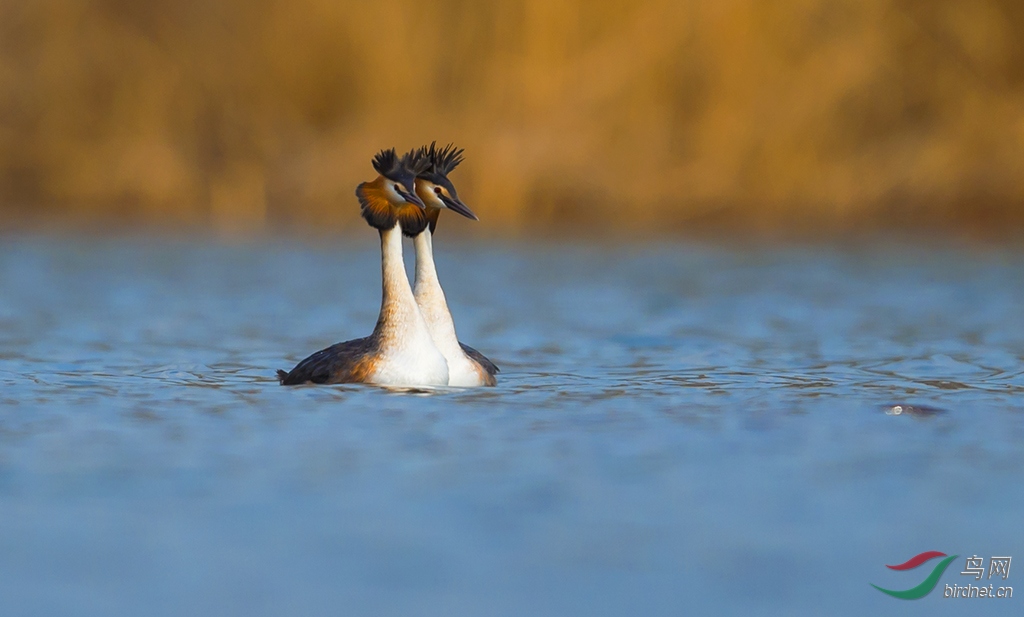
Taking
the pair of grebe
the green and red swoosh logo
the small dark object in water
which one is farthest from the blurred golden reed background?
the green and red swoosh logo

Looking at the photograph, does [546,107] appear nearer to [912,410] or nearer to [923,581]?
[912,410]

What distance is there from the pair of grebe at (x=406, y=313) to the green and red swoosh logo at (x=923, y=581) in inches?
159

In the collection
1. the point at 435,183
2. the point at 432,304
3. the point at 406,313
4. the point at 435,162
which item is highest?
the point at 435,162

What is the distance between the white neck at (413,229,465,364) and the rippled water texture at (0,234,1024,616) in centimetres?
51

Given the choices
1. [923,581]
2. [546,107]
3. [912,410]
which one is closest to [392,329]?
[912,410]

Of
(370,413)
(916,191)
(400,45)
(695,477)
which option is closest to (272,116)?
(400,45)

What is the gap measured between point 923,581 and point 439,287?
478 centimetres

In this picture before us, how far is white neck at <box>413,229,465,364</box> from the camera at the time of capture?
378 inches

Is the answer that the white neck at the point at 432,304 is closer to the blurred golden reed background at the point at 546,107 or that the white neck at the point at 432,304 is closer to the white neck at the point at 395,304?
the white neck at the point at 395,304

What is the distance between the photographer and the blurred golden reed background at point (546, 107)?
837 inches

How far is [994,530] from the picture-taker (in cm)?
592

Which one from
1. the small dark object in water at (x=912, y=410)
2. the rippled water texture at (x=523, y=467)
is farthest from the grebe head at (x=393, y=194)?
the small dark object in water at (x=912, y=410)

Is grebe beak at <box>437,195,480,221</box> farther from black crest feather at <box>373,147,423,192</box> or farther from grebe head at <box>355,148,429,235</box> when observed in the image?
black crest feather at <box>373,147,423,192</box>

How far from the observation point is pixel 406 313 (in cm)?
920
